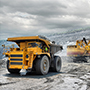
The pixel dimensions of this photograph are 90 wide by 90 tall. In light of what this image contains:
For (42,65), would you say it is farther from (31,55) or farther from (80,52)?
(80,52)

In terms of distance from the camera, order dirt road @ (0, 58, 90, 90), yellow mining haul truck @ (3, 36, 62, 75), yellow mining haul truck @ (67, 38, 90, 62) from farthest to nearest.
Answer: yellow mining haul truck @ (67, 38, 90, 62)
yellow mining haul truck @ (3, 36, 62, 75)
dirt road @ (0, 58, 90, 90)

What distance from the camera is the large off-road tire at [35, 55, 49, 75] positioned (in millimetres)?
8477

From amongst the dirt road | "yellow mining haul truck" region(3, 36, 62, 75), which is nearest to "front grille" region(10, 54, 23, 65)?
"yellow mining haul truck" region(3, 36, 62, 75)

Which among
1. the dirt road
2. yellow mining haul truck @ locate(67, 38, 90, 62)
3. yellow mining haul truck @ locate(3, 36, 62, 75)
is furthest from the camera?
yellow mining haul truck @ locate(67, 38, 90, 62)

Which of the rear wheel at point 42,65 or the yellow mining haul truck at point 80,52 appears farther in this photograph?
the yellow mining haul truck at point 80,52

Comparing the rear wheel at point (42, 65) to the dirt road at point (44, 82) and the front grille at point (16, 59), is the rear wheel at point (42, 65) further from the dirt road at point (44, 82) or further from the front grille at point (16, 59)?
the front grille at point (16, 59)

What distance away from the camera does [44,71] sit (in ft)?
29.5

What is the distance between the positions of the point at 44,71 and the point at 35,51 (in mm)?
1332

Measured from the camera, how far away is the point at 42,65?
346 inches

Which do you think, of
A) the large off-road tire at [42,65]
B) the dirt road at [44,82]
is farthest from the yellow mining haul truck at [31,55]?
the dirt road at [44,82]

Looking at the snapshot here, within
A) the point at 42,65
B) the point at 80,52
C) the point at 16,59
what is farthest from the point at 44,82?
the point at 80,52

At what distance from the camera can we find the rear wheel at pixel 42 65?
8.48m

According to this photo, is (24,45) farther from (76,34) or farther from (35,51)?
(76,34)

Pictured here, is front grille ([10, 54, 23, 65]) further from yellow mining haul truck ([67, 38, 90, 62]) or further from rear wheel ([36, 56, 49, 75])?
yellow mining haul truck ([67, 38, 90, 62])
